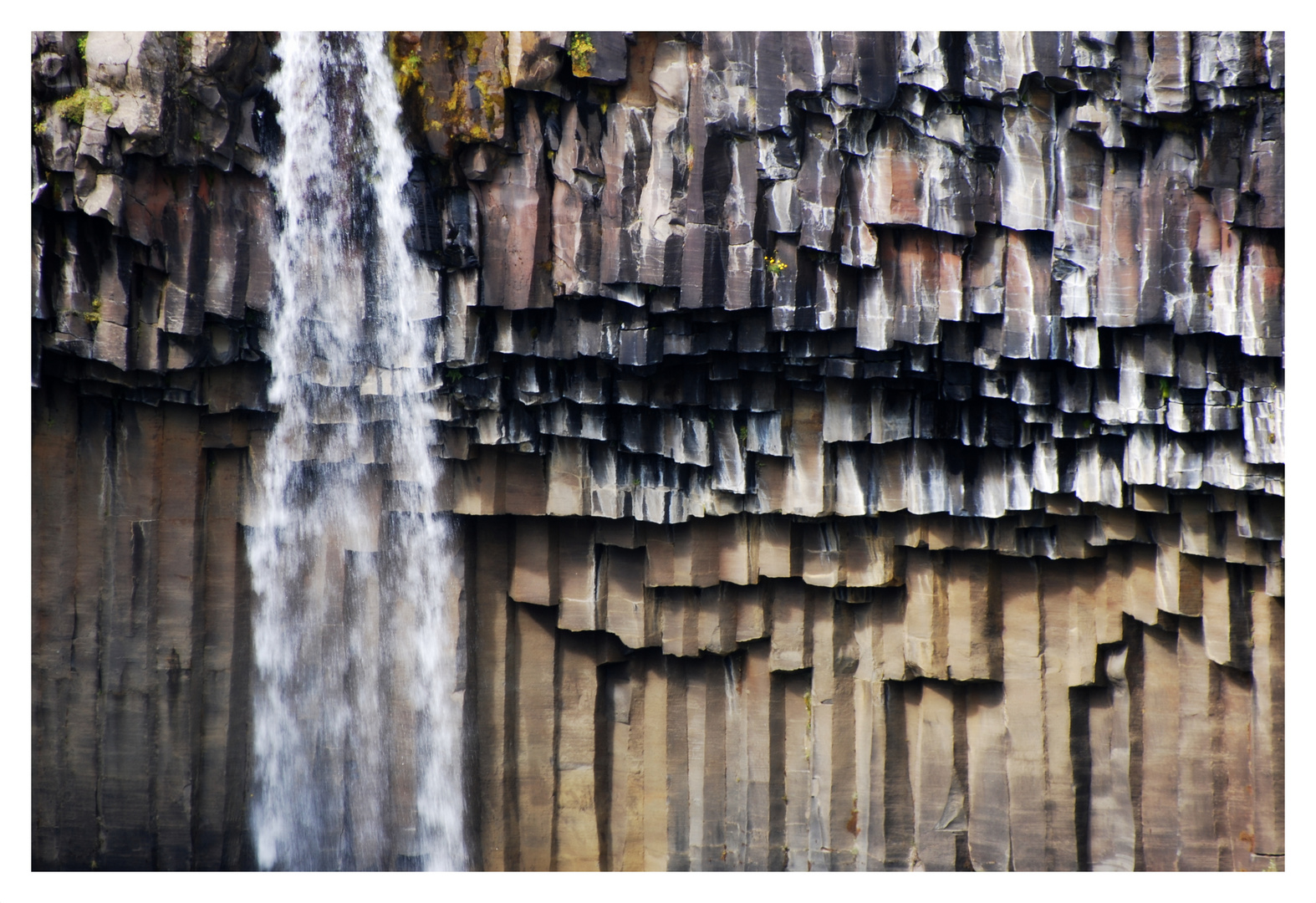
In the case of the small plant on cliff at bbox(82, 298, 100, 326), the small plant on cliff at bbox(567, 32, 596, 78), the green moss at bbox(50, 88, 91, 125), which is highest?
the small plant on cliff at bbox(567, 32, 596, 78)

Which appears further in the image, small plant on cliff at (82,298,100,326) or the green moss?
small plant on cliff at (82,298,100,326)

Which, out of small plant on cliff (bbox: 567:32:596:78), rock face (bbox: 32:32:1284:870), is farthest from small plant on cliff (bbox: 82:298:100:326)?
small plant on cliff (bbox: 567:32:596:78)

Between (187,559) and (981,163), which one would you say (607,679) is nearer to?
(187,559)

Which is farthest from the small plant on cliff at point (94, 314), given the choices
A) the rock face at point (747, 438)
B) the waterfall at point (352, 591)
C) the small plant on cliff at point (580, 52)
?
the small plant on cliff at point (580, 52)

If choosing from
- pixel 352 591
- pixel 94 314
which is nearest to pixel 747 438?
pixel 352 591

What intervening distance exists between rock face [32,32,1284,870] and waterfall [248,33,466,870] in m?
0.20

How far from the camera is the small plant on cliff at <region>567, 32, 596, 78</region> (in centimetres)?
814

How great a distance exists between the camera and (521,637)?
10.6 metres

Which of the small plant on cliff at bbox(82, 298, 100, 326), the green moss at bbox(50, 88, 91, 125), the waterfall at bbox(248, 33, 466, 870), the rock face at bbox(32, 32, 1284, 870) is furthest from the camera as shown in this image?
the waterfall at bbox(248, 33, 466, 870)

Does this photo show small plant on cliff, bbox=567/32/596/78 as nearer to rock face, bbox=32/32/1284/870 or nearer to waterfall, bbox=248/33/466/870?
rock face, bbox=32/32/1284/870

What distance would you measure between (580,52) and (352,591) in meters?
5.46

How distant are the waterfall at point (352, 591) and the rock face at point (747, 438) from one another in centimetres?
20

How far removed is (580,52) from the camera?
8.17 metres

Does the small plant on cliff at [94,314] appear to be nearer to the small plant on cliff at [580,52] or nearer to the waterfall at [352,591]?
the waterfall at [352,591]
